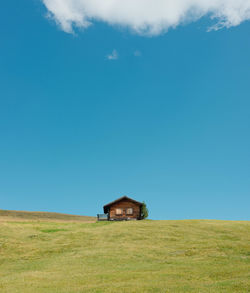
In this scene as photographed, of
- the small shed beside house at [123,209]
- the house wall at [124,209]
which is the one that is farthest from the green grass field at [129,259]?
the house wall at [124,209]

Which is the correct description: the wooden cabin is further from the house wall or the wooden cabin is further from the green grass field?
the green grass field

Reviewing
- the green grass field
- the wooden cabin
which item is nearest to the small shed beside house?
the wooden cabin

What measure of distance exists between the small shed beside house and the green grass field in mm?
19202

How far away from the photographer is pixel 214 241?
36.4 m

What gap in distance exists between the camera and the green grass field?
18344 mm

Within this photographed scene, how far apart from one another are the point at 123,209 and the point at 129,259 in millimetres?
41173

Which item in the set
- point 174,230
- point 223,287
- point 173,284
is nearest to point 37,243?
point 174,230

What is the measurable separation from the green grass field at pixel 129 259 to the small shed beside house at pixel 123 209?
19.2 meters

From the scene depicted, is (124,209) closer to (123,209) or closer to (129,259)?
(123,209)

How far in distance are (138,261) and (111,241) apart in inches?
459

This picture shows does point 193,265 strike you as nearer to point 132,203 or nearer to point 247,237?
point 247,237

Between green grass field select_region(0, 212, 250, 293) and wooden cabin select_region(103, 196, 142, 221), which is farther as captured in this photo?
wooden cabin select_region(103, 196, 142, 221)

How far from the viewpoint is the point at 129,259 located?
92.0 feet

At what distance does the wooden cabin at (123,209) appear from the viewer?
6850 centimetres
